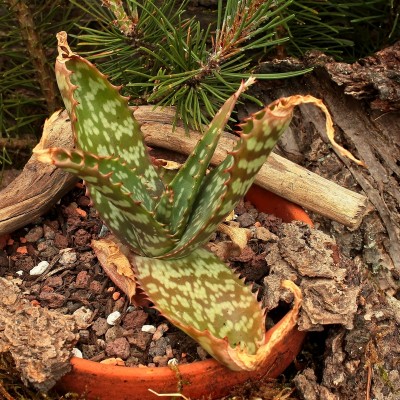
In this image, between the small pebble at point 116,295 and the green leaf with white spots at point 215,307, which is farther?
the small pebble at point 116,295

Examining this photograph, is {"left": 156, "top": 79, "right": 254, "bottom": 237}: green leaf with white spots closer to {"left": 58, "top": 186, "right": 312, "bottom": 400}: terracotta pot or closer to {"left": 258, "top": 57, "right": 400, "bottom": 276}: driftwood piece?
{"left": 58, "top": 186, "right": 312, "bottom": 400}: terracotta pot

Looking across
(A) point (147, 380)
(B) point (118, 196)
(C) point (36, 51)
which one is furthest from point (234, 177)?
(C) point (36, 51)

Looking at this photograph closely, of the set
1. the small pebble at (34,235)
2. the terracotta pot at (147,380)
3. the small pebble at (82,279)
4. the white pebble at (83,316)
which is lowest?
the terracotta pot at (147,380)

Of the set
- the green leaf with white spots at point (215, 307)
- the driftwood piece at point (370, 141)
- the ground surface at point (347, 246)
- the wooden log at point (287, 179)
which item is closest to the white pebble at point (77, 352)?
the ground surface at point (347, 246)

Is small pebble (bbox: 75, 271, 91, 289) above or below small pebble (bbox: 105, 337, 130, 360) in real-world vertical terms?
above

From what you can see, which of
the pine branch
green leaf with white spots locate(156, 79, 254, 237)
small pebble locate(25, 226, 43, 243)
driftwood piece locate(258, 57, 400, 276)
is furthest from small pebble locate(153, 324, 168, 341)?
the pine branch

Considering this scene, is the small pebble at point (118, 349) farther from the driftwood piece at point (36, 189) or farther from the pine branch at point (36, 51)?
the pine branch at point (36, 51)

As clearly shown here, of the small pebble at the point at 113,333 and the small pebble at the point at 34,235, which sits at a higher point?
the small pebble at the point at 34,235

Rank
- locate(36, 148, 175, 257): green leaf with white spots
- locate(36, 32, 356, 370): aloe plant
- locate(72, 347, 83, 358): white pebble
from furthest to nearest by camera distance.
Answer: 1. locate(72, 347, 83, 358): white pebble
2. locate(36, 32, 356, 370): aloe plant
3. locate(36, 148, 175, 257): green leaf with white spots
